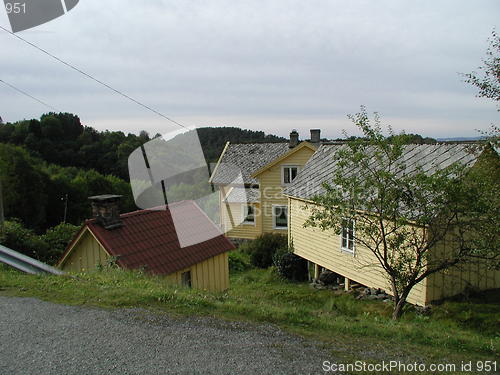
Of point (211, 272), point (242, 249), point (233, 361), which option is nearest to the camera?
point (233, 361)

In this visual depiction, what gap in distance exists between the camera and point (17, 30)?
30.3 ft

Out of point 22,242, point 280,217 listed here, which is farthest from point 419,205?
point 280,217

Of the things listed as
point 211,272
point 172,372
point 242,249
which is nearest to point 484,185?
point 172,372

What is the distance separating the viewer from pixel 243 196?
2778 centimetres

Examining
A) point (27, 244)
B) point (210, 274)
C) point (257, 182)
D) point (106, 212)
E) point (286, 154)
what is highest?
point (286, 154)

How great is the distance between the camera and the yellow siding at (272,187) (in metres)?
24.9

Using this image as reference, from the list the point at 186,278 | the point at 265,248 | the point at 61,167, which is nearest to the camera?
the point at 186,278

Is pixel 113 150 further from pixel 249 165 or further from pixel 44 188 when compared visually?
pixel 249 165

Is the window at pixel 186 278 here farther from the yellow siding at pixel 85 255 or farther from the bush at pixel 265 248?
the bush at pixel 265 248

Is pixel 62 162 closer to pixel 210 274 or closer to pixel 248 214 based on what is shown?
pixel 248 214

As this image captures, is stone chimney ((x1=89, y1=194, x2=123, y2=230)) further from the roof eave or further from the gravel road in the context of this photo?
the roof eave

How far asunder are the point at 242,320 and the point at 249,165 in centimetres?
2345

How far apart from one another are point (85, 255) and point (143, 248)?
1.86 meters

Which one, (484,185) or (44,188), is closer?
(484,185)
